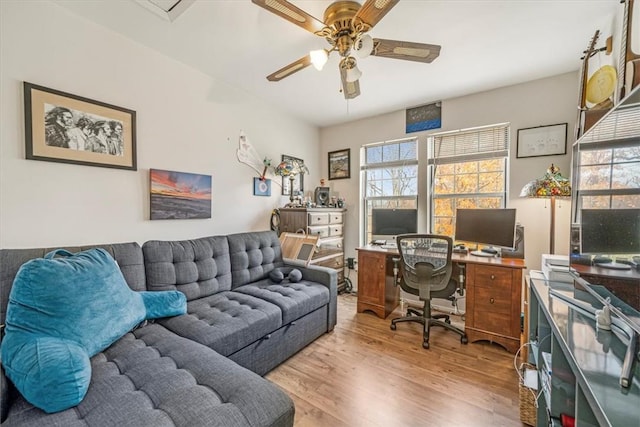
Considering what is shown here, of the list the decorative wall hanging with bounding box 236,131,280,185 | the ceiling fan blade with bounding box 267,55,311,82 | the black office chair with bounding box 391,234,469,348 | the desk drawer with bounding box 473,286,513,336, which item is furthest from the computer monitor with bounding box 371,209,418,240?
the ceiling fan blade with bounding box 267,55,311,82

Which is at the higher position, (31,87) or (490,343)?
(31,87)

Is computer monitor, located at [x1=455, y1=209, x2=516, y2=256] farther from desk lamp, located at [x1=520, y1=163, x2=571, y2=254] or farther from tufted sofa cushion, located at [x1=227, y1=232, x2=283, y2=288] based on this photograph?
tufted sofa cushion, located at [x1=227, y1=232, x2=283, y2=288]

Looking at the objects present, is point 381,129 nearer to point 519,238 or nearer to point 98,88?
point 519,238

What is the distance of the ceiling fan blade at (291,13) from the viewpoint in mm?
1286

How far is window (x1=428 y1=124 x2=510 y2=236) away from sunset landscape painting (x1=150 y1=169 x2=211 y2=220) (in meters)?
2.77

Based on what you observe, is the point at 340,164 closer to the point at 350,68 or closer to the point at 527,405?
the point at 350,68

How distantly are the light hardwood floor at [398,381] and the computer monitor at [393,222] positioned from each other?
1199mm

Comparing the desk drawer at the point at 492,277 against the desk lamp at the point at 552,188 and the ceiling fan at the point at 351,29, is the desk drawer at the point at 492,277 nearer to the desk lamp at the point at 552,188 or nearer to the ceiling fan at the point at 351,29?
the desk lamp at the point at 552,188

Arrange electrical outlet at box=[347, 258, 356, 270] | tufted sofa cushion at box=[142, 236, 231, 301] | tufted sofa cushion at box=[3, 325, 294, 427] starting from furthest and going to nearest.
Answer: electrical outlet at box=[347, 258, 356, 270], tufted sofa cushion at box=[142, 236, 231, 301], tufted sofa cushion at box=[3, 325, 294, 427]

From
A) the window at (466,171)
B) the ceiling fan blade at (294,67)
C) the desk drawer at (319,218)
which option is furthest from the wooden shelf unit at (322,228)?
the ceiling fan blade at (294,67)

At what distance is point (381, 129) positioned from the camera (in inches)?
144

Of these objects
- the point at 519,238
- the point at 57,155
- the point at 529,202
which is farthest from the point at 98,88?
the point at 529,202

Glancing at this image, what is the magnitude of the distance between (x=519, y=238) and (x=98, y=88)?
3.91 metres

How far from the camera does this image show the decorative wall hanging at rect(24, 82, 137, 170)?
1641 mm
